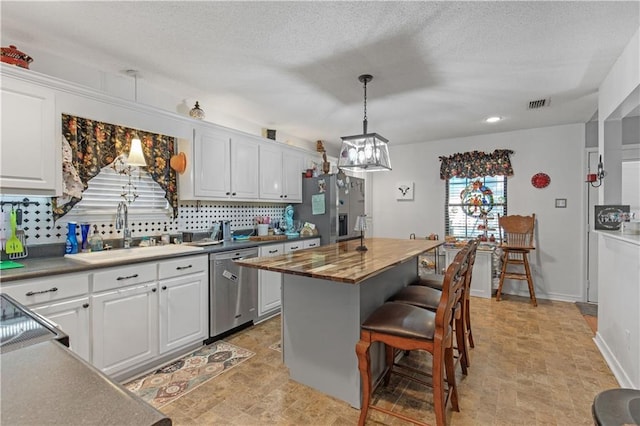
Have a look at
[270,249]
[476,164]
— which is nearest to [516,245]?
[476,164]

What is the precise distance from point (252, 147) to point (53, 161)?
6.60 feet

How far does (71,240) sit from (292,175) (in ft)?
8.78

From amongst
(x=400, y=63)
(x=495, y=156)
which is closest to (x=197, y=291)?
(x=400, y=63)

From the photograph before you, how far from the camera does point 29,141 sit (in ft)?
6.88

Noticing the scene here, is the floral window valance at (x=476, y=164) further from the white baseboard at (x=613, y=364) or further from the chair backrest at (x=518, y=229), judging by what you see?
the white baseboard at (x=613, y=364)

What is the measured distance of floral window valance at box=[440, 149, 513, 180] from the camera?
4754mm

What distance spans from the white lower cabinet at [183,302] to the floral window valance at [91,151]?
942mm

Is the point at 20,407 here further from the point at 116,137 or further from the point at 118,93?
the point at 118,93

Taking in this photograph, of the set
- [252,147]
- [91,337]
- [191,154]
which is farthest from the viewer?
[252,147]

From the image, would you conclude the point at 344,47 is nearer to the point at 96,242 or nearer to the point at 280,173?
the point at 280,173

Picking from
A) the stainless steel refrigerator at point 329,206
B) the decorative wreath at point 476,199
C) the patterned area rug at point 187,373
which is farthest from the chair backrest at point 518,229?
the patterned area rug at point 187,373

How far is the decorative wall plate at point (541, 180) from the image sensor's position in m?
4.52

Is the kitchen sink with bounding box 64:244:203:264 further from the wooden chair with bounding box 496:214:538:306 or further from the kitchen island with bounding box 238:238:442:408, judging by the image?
the wooden chair with bounding box 496:214:538:306

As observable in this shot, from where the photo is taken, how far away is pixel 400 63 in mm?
2559
